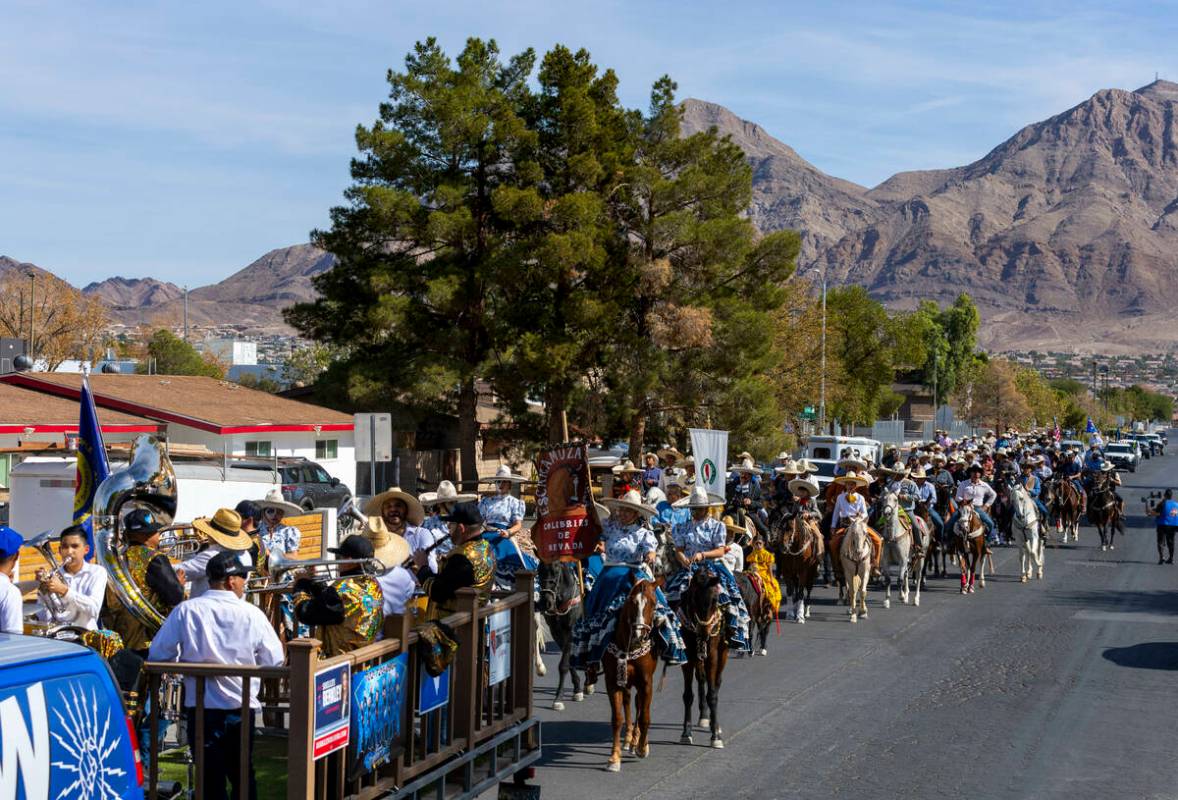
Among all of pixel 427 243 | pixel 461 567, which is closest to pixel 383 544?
pixel 461 567

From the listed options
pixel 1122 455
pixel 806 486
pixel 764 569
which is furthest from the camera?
pixel 1122 455

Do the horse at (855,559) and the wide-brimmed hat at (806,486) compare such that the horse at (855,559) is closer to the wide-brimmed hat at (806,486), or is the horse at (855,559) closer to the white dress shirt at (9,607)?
the wide-brimmed hat at (806,486)

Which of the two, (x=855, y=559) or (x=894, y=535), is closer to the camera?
(x=855, y=559)

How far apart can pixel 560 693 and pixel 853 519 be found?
307 inches

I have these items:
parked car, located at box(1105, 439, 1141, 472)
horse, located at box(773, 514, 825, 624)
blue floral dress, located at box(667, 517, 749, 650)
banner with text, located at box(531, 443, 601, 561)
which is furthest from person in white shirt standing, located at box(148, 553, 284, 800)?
parked car, located at box(1105, 439, 1141, 472)

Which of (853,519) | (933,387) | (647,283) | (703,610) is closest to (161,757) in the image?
(703,610)

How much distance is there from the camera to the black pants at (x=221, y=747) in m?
6.84

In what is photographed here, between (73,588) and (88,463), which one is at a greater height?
(88,463)

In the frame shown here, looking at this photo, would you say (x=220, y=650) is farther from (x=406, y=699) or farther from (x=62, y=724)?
(x=62, y=724)

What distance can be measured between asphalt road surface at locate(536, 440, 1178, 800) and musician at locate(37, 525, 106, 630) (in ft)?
12.5

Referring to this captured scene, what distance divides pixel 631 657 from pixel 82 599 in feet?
14.7

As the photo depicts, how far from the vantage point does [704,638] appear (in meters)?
12.0

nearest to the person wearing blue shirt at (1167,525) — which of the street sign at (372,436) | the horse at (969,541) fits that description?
the horse at (969,541)

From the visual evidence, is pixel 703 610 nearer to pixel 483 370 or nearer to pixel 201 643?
pixel 201 643
